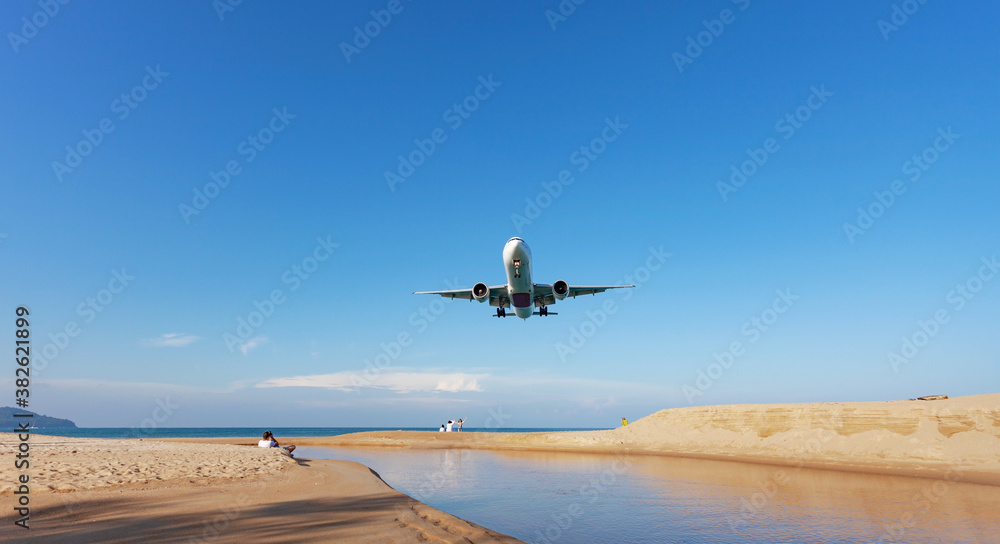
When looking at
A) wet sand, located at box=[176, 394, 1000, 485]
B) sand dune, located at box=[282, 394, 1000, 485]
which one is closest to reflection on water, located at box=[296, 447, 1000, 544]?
wet sand, located at box=[176, 394, 1000, 485]

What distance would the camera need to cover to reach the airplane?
104 ft

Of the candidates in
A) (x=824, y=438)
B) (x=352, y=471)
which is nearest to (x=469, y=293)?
(x=352, y=471)

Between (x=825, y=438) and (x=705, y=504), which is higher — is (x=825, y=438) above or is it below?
below

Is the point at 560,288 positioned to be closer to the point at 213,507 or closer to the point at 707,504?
the point at 707,504

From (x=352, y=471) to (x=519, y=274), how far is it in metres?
15.0

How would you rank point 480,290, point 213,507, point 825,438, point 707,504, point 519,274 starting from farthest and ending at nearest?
point 825,438
point 480,290
point 519,274
point 707,504
point 213,507

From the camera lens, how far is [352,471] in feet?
76.4

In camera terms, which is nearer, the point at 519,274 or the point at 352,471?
the point at 352,471

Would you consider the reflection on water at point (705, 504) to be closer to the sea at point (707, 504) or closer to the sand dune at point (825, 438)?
the sea at point (707, 504)

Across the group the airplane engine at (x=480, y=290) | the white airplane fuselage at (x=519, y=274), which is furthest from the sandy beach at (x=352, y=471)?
the white airplane fuselage at (x=519, y=274)

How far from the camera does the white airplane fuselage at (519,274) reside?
31.2 meters

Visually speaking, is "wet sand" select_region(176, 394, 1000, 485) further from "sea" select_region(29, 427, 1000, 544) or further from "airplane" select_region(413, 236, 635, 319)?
"airplane" select_region(413, 236, 635, 319)

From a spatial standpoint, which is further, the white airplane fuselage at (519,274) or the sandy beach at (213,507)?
the white airplane fuselage at (519,274)

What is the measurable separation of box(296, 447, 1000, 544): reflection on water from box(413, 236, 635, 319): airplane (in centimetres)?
Result: 1090
